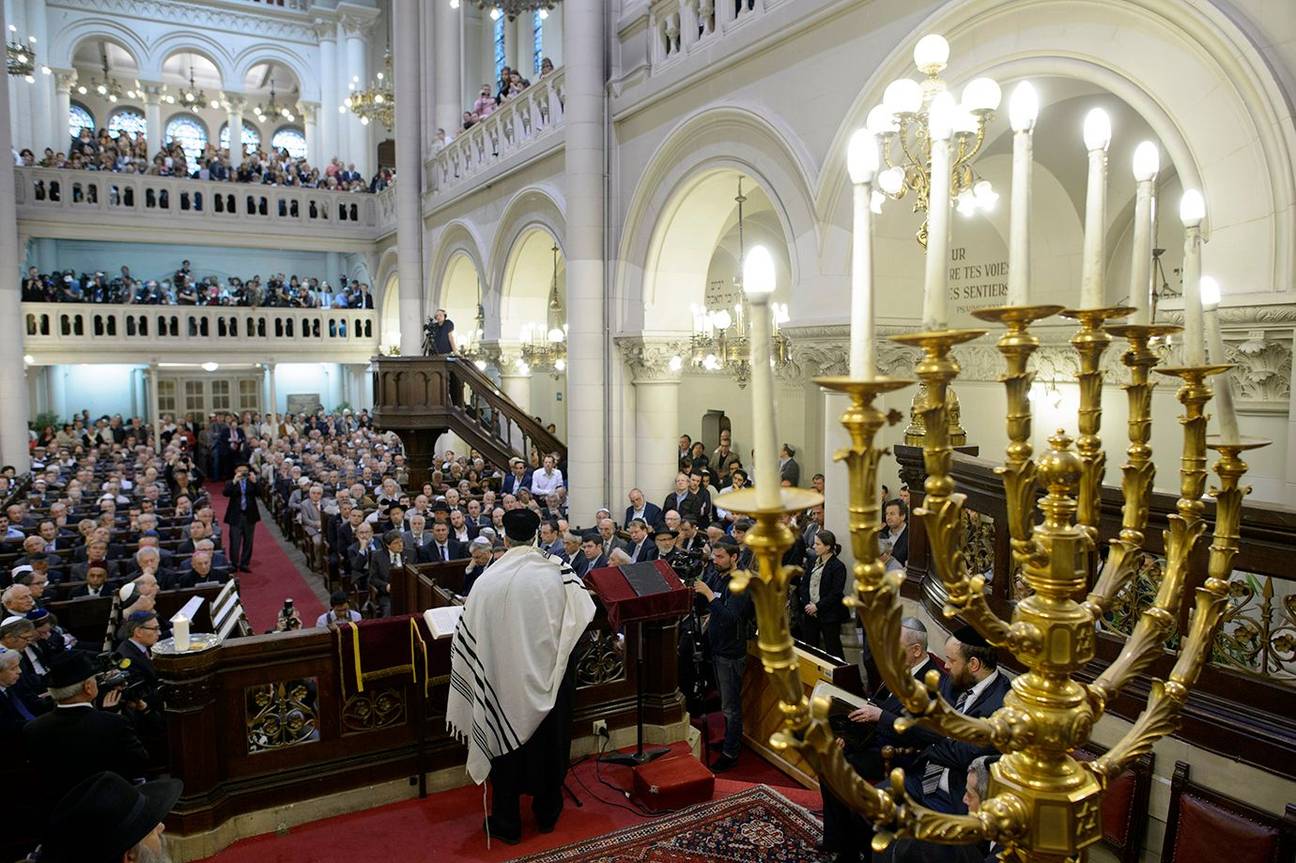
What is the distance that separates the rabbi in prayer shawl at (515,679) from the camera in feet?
16.3

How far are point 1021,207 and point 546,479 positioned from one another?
12899 millimetres

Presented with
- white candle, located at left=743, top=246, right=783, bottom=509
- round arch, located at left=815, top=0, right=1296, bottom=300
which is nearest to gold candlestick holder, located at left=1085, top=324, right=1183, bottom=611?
white candle, located at left=743, top=246, right=783, bottom=509

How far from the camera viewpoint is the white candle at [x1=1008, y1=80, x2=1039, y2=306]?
1.61m

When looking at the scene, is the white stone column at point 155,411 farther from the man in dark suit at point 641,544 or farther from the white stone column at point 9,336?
the man in dark suit at point 641,544

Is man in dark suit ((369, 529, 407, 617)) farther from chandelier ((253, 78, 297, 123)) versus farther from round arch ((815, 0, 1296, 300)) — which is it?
chandelier ((253, 78, 297, 123))

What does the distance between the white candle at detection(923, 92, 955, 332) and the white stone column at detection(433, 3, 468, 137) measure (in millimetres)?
19778

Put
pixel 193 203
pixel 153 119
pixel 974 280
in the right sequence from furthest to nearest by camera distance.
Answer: pixel 153 119
pixel 193 203
pixel 974 280

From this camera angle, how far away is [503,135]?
17.1 meters

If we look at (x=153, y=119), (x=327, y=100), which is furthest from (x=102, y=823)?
(x=153, y=119)

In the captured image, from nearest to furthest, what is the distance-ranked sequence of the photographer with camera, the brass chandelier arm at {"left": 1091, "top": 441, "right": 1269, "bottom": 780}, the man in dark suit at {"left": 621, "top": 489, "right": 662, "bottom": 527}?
the brass chandelier arm at {"left": 1091, "top": 441, "right": 1269, "bottom": 780} < the photographer with camera < the man in dark suit at {"left": 621, "top": 489, "right": 662, "bottom": 527}

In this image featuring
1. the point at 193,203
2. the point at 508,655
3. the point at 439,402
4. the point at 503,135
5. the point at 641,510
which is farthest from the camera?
the point at 193,203

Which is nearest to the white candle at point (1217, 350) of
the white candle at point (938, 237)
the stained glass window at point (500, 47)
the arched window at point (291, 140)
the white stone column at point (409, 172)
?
the white candle at point (938, 237)

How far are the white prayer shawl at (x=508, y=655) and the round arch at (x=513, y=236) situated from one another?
10317 mm

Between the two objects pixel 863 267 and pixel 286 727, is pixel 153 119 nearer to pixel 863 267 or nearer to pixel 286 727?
pixel 286 727
